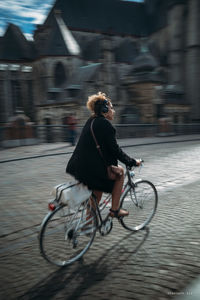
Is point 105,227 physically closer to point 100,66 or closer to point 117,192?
point 117,192

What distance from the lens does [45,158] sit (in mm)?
10984

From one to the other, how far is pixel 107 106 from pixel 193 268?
74.6 inches

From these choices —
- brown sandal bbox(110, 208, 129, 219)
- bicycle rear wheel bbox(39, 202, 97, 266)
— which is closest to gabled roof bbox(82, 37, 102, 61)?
brown sandal bbox(110, 208, 129, 219)

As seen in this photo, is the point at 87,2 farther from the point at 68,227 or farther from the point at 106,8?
the point at 68,227

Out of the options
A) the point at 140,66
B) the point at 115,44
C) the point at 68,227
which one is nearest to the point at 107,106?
the point at 68,227

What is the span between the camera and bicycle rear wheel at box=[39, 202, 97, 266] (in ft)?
9.55

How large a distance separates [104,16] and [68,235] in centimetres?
4812

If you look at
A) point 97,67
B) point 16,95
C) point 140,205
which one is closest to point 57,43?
point 97,67

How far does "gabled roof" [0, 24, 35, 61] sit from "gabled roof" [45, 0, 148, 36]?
457 cm

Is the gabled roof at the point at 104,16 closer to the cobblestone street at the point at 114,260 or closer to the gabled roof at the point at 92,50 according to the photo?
the gabled roof at the point at 92,50

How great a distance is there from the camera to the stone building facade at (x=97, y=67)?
2933 centimetres

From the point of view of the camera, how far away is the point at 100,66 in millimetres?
32656

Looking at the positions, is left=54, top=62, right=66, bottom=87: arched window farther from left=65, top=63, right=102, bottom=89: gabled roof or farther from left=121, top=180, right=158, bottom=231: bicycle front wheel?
left=121, top=180, right=158, bottom=231: bicycle front wheel

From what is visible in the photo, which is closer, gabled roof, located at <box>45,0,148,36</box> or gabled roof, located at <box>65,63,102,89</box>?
gabled roof, located at <box>65,63,102,89</box>
